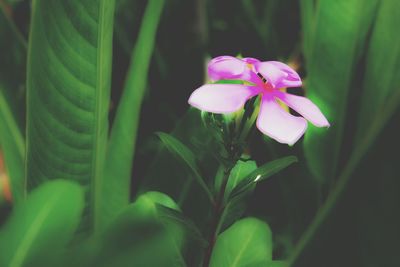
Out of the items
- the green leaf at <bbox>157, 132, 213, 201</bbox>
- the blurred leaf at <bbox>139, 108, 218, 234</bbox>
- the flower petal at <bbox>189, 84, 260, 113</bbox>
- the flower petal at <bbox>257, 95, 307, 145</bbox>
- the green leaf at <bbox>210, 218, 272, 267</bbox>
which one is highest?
the flower petal at <bbox>189, 84, 260, 113</bbox>

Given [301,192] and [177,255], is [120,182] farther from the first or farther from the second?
[301,192]

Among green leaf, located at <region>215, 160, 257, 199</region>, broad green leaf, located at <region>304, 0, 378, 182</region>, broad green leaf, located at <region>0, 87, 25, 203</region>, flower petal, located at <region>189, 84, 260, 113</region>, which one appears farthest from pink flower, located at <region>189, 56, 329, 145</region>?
broad green leaf, located at <region>0, 87, 25, 203</region>

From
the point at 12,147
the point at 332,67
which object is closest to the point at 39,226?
the point at 12,147

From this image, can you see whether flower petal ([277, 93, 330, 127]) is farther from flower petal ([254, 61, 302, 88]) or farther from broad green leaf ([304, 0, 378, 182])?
broad green leaf ([304, 0, 378, 182])

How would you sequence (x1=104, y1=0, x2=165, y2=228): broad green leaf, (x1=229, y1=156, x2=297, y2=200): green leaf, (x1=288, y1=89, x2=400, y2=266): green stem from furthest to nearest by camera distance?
(x1=104, y1=0, x2=165, y2=228): broad green leaf, (x1=229, y1=156, x2=297, y2=200): green leaf, (x1=288, y1=89, x2=400, y2=266): green stem

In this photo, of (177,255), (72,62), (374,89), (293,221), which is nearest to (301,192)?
(293,221)

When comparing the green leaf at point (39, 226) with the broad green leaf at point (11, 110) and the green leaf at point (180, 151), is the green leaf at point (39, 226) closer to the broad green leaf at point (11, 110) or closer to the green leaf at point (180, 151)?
the green leaf at point (180, 151)

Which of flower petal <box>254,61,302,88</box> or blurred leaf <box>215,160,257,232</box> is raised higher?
flower petal <box>254,61,302,88</box>
